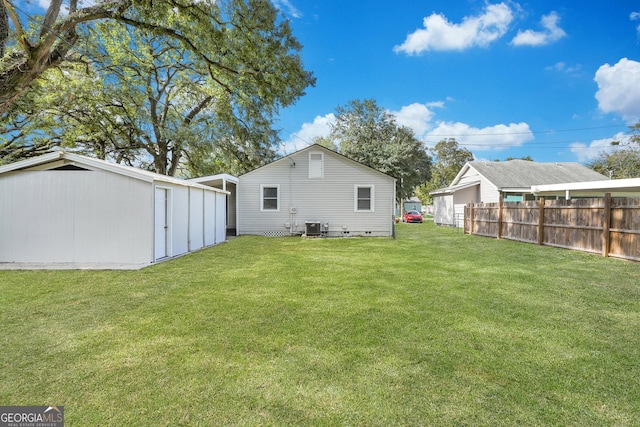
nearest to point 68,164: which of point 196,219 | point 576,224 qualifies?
point 196,219

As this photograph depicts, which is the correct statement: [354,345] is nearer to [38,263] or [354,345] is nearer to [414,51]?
[38,263]

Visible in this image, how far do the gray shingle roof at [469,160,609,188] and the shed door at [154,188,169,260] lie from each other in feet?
60.8

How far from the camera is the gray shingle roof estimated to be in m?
20.2

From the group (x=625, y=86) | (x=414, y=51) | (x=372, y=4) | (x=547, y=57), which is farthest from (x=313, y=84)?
(x=625, y=86)

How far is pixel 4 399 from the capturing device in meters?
2.20

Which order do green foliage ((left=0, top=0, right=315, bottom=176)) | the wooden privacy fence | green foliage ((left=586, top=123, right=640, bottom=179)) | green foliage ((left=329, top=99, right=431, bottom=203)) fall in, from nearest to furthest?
the wooden privacy fence, green foliage ((left=0, top=0, right=315, bottom=176)), green foliage ((left=329, top=99, right=431, bottom=203)), green foliage ((left=586, top=123, right=640, bottom=179))

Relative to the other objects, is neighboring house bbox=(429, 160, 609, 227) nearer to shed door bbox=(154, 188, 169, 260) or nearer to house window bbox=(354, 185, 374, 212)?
house window bbox=(354, 185, 374, 212)

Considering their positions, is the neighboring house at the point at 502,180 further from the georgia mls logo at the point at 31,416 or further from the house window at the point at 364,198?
the georgia mls logo at the point at 31,416

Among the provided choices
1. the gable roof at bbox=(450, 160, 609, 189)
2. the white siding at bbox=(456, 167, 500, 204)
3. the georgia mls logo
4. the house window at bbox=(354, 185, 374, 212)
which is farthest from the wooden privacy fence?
the georgia mls logo

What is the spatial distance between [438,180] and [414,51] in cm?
2809

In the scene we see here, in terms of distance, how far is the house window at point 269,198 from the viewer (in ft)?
48.8

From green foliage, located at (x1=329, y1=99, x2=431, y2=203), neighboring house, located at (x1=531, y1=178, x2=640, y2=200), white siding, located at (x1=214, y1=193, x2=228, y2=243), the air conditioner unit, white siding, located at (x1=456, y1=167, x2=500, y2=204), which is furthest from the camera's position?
green foliage, located at (x1=329, y1=99, x2=431, y2=203)

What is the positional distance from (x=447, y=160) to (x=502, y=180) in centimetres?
2785

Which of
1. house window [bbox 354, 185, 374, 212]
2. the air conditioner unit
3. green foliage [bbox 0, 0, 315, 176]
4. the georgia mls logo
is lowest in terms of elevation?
the georgia mls logo
